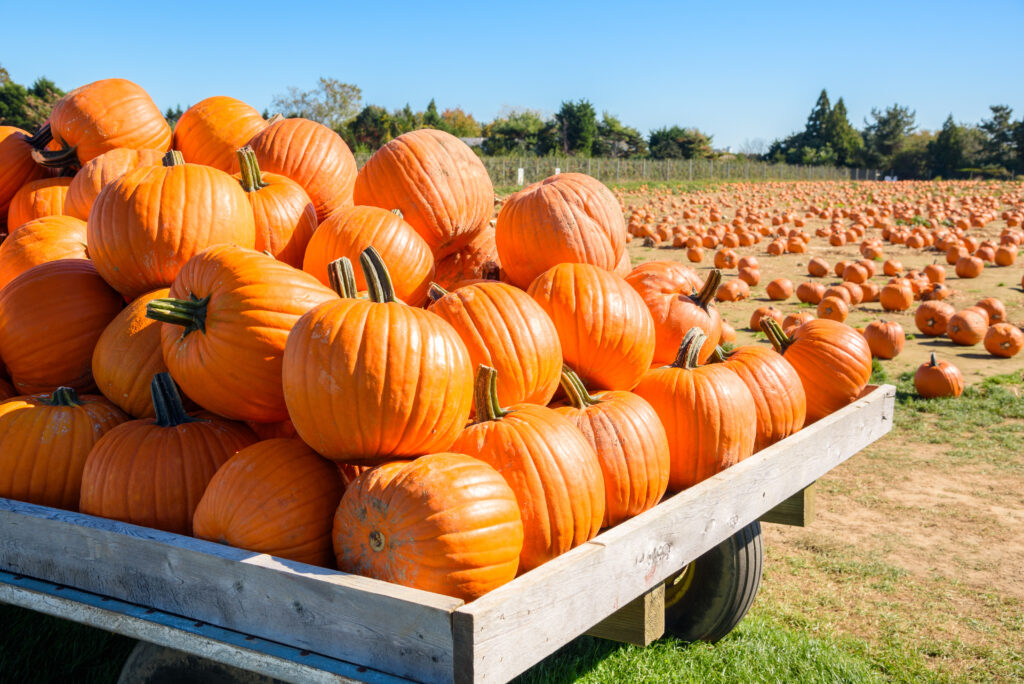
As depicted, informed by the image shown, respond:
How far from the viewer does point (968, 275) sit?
12133mm

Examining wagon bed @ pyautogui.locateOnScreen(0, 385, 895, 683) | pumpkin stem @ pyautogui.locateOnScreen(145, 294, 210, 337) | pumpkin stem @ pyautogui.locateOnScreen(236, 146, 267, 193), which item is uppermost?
pumpkin stem @ pyautogui.locateOnScreen(236, 146, 267, 193)

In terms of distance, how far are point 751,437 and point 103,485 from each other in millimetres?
1979

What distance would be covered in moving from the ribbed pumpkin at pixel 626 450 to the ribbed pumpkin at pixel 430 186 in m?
1.18

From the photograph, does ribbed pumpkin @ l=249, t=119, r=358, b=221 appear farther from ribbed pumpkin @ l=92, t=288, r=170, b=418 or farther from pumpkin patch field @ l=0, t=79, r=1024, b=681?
ribbed pumpkin @ l=92, t=288, r=170, b=418

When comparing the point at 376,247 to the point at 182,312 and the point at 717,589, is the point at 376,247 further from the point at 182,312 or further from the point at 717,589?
the point at 717,589

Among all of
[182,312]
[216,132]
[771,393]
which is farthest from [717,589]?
[216,132]

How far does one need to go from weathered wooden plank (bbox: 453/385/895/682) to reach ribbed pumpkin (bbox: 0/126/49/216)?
11.1 ft

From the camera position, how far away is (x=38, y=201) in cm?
366

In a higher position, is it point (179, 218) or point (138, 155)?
point (138, 155)

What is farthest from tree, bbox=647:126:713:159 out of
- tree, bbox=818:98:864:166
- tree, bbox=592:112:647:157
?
tree, bbox=818:98:864:166

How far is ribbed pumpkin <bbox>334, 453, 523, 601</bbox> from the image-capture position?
5.83ft

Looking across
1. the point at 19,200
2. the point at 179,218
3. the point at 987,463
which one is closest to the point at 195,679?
the point at 179,218

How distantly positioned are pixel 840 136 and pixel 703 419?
90.3 m

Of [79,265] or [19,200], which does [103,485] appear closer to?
[79,265]
